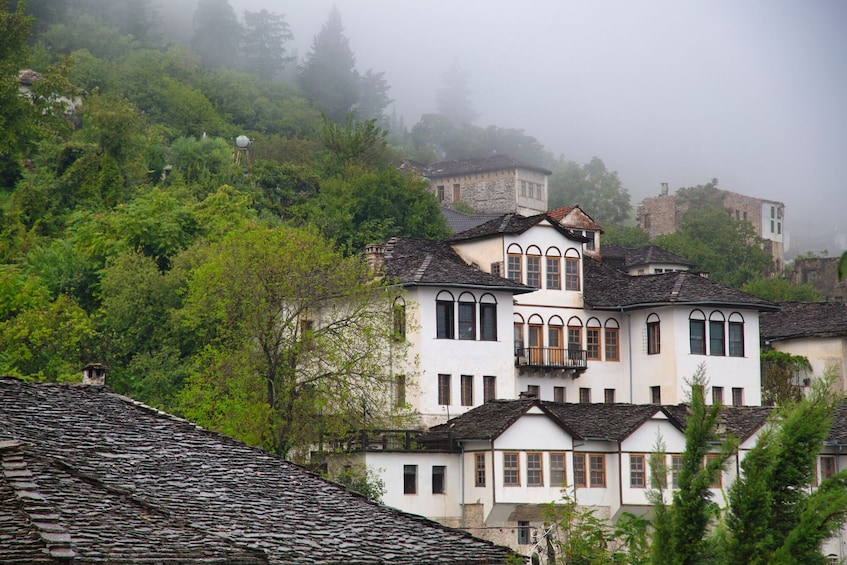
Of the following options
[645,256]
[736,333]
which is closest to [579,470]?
[736,333]

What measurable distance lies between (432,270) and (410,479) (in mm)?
8709

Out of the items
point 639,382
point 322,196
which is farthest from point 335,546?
point 322,196

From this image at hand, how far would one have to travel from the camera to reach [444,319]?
48.9 metres

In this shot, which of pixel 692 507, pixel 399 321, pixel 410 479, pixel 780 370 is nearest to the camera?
pixel 692 507

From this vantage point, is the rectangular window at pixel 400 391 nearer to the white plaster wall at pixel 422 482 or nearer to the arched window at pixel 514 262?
the white plaster wall at pixel 422 482

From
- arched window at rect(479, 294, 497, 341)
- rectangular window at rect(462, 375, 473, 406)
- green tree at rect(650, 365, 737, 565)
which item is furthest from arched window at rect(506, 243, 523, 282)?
green tree at rect(650, 365, 737, 565)

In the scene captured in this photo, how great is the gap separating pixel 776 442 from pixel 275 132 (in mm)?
95661

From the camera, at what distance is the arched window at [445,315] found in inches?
1916

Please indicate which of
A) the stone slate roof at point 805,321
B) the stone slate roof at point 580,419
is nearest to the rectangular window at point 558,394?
the stone slate roof at point 580,419

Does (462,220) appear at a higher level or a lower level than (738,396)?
higher

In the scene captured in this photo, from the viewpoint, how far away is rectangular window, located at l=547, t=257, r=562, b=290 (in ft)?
176

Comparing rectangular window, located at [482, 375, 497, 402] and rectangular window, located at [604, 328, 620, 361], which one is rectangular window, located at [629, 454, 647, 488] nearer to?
rectangular window, located at [482, 375, 497, 402]

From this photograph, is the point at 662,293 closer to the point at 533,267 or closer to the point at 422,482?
the point at 533,267

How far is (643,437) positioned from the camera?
46969 mm
